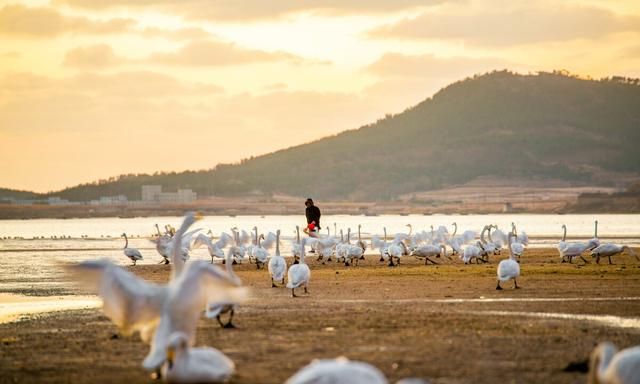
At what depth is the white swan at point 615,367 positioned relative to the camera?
401 inches

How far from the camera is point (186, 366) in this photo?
11711 mm

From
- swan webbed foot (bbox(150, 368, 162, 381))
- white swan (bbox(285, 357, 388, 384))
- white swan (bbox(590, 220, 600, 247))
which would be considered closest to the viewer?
white swan (bbox(285, 357, 388, 384))

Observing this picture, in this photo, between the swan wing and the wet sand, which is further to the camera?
the wet sand

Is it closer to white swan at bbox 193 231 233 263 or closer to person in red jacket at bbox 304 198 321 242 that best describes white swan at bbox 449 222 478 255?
white swan at bbox 193 231 233 263

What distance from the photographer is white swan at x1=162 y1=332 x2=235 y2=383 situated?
1170cm

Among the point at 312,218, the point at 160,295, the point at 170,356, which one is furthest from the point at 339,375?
the point at 312,218

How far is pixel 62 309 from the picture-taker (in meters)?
22.6

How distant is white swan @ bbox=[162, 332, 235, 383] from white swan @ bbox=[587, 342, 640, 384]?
12.6 feet

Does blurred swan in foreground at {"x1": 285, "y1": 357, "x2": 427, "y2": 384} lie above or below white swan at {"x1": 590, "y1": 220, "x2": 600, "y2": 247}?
below

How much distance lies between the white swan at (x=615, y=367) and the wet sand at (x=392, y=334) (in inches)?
75.6

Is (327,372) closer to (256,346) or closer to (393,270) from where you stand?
(256,346)

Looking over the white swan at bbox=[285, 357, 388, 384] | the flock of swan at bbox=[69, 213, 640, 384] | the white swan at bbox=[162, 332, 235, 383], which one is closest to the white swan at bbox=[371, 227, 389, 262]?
the flock of swan at bbox=[69, 213, 640, 384]

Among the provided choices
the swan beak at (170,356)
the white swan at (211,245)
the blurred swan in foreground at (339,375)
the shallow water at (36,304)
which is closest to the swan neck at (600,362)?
the blurred swan in foreground at (339,375)

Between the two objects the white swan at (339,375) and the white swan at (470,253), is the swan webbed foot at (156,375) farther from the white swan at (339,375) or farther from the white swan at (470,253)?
the white swan at (470,253)
